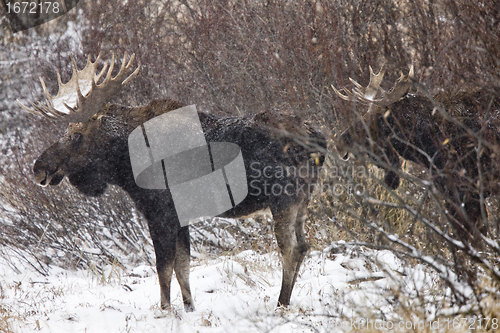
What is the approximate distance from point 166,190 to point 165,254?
1.55 feet

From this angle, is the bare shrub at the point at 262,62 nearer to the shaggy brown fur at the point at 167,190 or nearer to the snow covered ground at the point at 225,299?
the snow covered ground at the point at 225,299

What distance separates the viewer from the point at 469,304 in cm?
237

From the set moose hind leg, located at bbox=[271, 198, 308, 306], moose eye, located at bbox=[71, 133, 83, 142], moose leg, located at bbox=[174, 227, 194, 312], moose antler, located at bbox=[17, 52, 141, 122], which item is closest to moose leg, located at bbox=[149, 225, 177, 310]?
moose leg, located at bbox=[174, 227, 194, 312]

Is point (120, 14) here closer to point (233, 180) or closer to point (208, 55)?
point (208, 55)

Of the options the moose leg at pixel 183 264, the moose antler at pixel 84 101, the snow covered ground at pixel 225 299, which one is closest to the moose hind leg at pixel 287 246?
the snow covered ground at pixel 225 299

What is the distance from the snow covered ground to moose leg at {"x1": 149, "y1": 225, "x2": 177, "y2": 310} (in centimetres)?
17

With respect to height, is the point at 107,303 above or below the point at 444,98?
below

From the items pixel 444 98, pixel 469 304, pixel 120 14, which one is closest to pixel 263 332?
pixel 469 304

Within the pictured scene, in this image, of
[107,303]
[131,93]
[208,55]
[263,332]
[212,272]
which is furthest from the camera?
[208,55]

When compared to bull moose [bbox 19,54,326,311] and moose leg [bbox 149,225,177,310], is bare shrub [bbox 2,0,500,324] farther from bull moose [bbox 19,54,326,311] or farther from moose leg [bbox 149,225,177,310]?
moose leg [bbox 149,225,177,310]

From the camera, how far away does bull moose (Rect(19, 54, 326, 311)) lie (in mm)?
3605

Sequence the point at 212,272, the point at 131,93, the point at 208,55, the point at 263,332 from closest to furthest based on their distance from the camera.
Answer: the point at 263,332 → the point at 212,272 → the point at 131,93 → the point at 208,55

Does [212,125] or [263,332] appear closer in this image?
[263,332]

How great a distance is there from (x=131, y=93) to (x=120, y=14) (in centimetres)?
163
